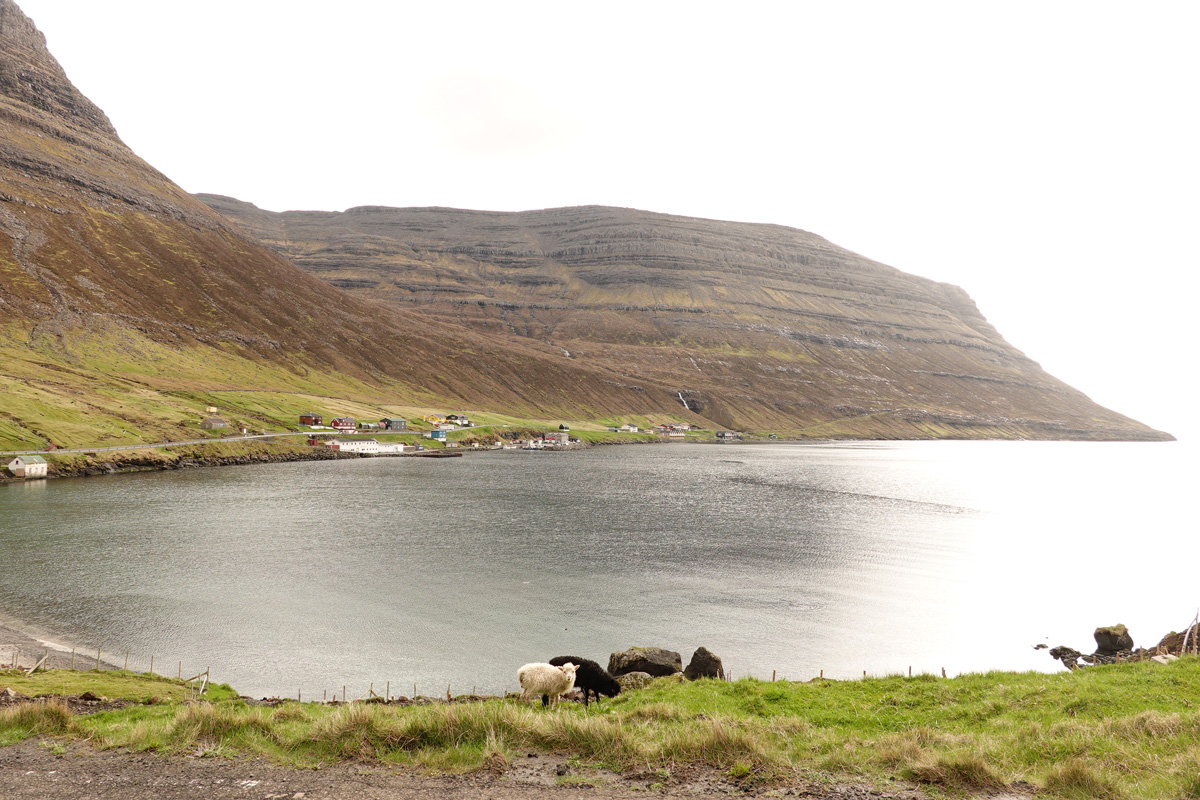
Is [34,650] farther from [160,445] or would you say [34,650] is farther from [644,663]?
[160,445]

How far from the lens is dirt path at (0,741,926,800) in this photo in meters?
12.9

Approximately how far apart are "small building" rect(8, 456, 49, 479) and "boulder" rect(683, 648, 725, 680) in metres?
104

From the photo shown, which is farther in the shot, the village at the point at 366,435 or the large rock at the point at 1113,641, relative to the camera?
the village at the point at 366,435

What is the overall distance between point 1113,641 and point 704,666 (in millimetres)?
31856

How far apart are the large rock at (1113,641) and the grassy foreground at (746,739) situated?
26.6 metres

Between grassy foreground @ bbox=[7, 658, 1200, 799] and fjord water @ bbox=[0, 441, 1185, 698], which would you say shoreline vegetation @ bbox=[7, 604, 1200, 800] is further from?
fjord water @ bbox=[0, 441, 1185, 698]

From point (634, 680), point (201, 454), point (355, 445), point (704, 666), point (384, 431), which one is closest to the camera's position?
point (634, 680)

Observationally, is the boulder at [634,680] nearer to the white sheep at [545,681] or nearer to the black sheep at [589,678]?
the black sheep at [589,678]

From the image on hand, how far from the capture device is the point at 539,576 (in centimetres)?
5497

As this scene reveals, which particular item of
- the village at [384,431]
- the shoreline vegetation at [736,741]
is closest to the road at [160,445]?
the village at [384,431]

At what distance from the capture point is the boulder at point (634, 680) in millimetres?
28328

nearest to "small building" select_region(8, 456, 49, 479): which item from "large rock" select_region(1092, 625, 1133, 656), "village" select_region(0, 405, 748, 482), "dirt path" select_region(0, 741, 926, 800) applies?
"village" select_region(0, 405, 748, 482)

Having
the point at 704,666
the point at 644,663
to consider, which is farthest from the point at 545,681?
the point at 704,666

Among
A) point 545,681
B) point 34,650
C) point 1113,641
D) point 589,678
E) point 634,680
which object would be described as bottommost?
point 34,650
